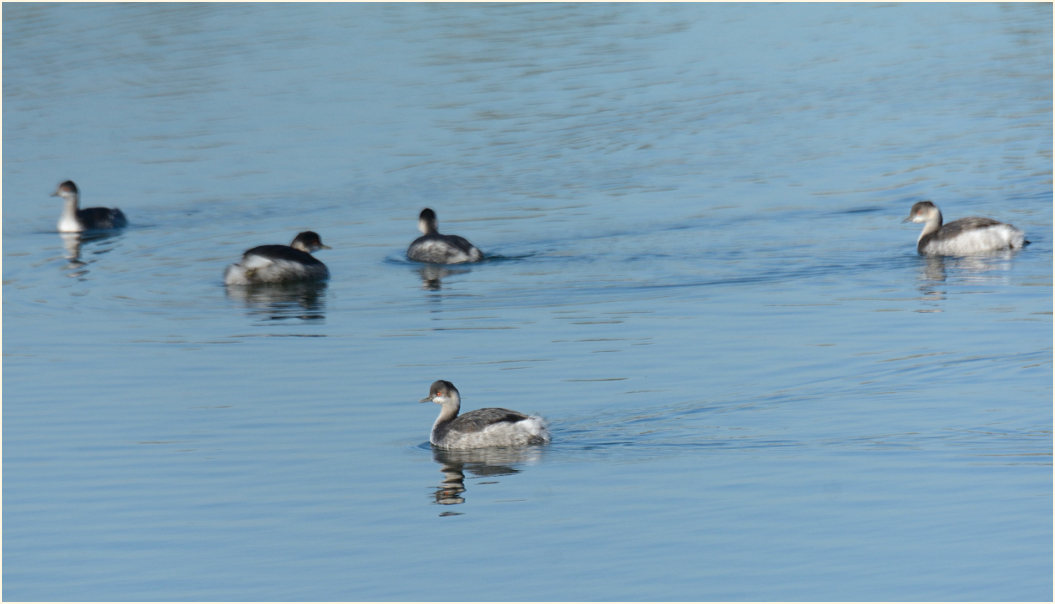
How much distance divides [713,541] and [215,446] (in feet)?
15.6

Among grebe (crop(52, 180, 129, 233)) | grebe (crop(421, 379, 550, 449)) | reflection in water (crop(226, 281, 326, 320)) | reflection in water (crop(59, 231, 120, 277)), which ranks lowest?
grebe (crop(421, 379, 550, 449))

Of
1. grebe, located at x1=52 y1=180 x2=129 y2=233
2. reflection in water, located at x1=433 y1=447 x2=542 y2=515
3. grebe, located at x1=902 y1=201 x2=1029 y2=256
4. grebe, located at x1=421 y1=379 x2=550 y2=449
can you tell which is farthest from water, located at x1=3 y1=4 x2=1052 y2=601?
grebe, located at x1=52 y1=180 x2=129 y2=233

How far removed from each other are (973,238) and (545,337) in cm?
660

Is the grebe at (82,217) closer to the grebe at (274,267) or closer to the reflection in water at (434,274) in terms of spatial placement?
the grebe at (274,267)

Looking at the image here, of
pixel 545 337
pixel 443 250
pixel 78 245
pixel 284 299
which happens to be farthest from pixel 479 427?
Result: pixel 78 245

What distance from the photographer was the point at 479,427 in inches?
521

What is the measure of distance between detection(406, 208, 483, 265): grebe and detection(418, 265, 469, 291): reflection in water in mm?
128

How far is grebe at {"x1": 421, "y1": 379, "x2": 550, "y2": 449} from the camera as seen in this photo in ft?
42.9

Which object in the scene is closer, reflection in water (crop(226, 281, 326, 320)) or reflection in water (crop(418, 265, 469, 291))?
reflection in water (crop(226, 281, 326, 320))

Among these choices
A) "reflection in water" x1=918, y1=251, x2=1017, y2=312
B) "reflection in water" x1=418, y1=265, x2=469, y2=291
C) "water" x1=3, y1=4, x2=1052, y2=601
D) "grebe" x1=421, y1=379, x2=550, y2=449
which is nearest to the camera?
"water" x1=3, y1=4, x2=1052, y2=601

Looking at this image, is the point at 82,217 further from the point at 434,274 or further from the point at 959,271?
the point at 959,271

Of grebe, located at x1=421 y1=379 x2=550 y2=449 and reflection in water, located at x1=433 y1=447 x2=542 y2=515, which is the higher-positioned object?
grebe, located at x1=421 y1=379 x2=550 y2=449

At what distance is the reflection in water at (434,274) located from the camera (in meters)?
20.6

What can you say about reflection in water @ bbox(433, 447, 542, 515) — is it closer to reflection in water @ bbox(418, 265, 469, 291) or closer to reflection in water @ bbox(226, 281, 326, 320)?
reflection in water @ bbox(226, 281, 326, 320)
